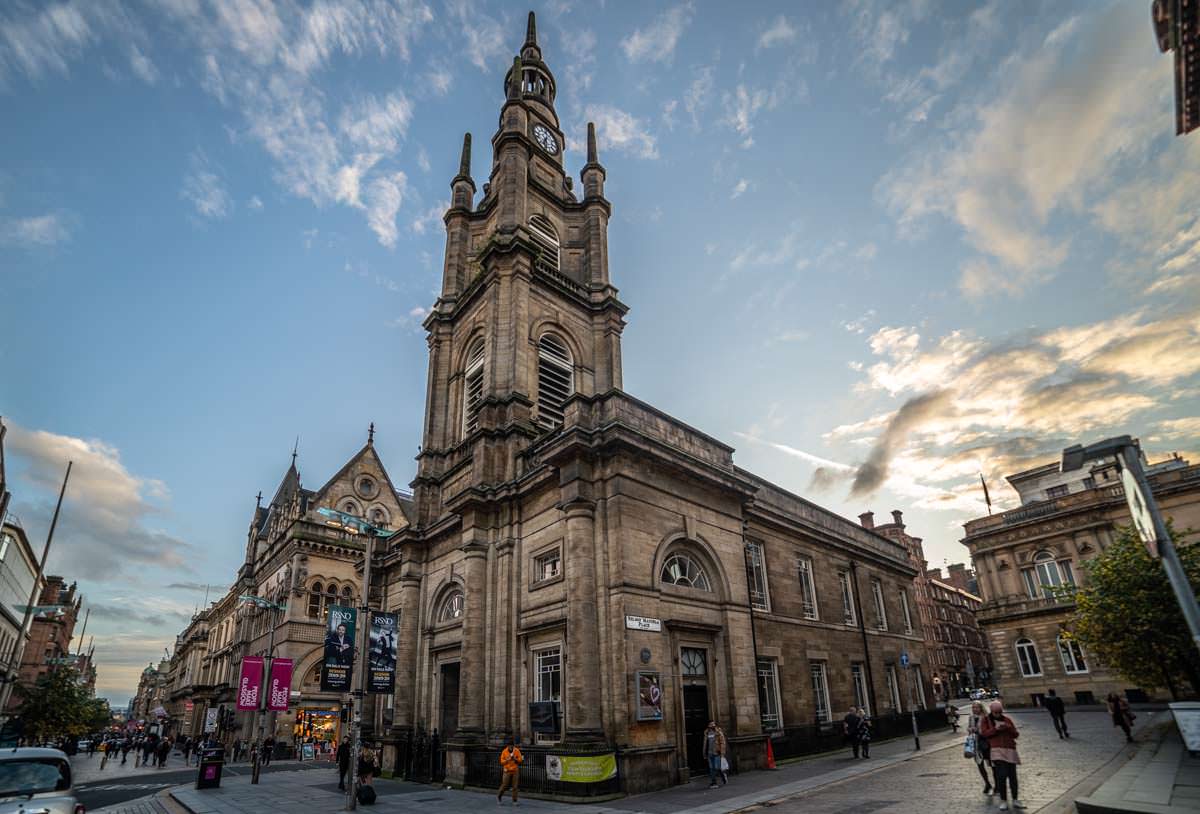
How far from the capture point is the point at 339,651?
50.9 ft

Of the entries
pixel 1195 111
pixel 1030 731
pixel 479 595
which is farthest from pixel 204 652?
pixel 1195 111

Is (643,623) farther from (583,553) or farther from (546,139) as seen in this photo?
(546,139)

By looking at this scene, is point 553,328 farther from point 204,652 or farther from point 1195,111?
point 204,652

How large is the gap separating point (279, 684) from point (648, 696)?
53.8 feet

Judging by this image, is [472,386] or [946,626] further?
[946,626]

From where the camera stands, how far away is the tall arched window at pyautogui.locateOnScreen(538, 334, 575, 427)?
82.3ft

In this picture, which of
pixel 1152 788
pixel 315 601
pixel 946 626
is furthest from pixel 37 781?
pixel 946 626

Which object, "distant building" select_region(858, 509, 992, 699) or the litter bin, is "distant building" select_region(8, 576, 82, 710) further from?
"distant building" select_region(858, 509, 992, 699)

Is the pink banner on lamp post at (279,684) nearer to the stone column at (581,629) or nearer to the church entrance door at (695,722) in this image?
the stone column at (581,629)

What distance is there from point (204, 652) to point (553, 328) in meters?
Answer: 71.2

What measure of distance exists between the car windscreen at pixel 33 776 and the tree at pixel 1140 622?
28.1 metres

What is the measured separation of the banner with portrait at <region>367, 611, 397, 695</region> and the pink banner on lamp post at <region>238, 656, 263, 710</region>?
41.4ft

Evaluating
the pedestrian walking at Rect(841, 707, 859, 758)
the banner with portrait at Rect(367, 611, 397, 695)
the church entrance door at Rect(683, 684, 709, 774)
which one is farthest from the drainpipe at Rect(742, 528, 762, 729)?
the banner with portrait at Rect(367, 611, 397, 695)

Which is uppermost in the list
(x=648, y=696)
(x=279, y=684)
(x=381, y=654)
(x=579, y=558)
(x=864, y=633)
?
(x=579, y=558)
